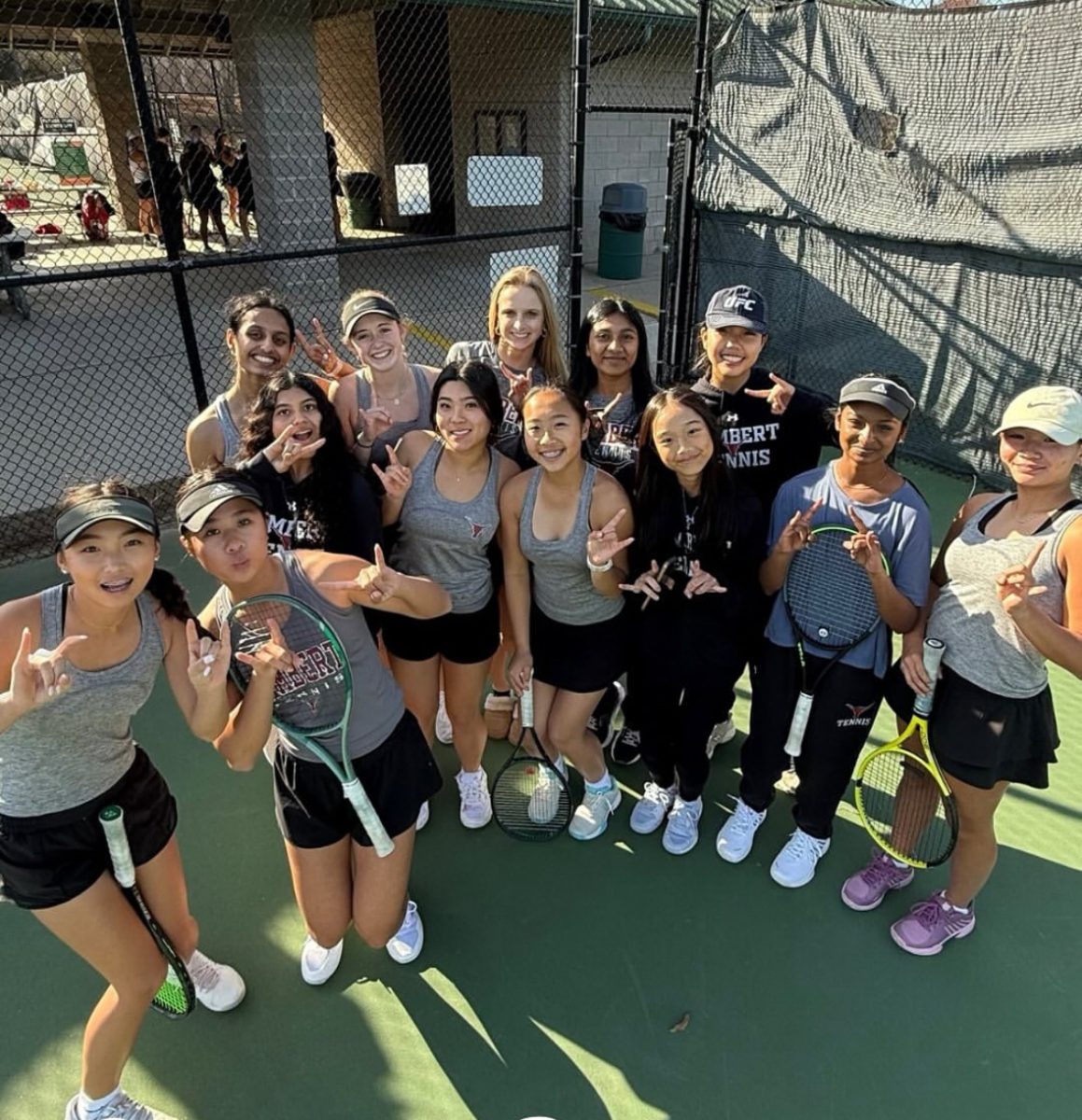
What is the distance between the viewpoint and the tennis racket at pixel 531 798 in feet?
10.9

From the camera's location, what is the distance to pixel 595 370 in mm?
3596

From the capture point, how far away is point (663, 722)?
10.5 feet

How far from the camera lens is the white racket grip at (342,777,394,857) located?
8.02 feet

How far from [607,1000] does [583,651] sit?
3.78 ft

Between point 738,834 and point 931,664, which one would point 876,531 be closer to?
point 931,664

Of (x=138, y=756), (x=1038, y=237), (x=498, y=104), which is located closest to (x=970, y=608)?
(x=138, y=756)

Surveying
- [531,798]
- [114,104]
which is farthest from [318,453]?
[114,104]

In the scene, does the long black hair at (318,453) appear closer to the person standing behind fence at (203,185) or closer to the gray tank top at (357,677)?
the gray tank top at (357,677)

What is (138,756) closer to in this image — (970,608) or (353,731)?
(353,731)

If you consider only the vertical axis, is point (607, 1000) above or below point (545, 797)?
below

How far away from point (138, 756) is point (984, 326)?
6032 millimetres

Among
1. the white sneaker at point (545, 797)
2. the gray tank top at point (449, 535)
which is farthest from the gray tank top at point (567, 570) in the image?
the white sneaker at point (545, 797)

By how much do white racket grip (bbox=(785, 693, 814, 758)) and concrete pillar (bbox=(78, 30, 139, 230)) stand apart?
15455 mm

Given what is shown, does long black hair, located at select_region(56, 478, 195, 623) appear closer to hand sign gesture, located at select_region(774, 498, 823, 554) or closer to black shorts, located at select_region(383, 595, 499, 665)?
black shorts, located at select_region(383, 595, 499, 665)
